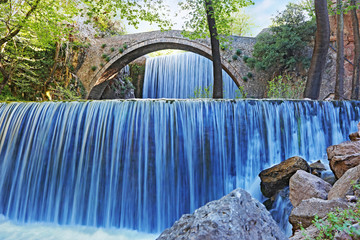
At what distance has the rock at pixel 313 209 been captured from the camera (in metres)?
1.89

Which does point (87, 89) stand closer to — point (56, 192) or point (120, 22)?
point (120, 22)

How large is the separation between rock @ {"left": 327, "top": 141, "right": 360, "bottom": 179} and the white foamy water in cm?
262

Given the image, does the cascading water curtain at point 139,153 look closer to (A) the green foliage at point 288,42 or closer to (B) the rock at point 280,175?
(B) the rock at point 280,175

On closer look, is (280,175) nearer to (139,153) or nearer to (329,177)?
(329,177)

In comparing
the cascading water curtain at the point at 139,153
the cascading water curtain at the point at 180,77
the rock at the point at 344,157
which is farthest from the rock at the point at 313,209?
the cascading water curtain at the point at 180,77

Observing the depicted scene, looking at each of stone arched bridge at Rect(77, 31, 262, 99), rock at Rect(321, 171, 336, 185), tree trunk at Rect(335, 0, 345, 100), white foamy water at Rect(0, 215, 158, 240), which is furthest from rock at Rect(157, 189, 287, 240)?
stone arched bridge at Rect(77, 31, 262, 99)

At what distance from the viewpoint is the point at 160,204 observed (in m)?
3.88

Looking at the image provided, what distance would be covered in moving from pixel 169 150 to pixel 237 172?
1253 millimetres

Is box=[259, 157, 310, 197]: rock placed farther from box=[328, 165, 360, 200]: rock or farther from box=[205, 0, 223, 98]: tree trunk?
box=[205, 0, 223, 98]: tree trunk

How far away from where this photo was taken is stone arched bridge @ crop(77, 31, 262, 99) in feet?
41.2

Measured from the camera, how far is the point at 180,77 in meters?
15.3

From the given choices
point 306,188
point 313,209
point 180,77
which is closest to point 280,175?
point 306,188

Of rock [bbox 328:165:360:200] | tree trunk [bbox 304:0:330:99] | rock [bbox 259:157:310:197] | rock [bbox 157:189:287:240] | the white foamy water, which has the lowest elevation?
the white foamy water

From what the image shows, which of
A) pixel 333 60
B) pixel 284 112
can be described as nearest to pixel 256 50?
pixel 333 60
